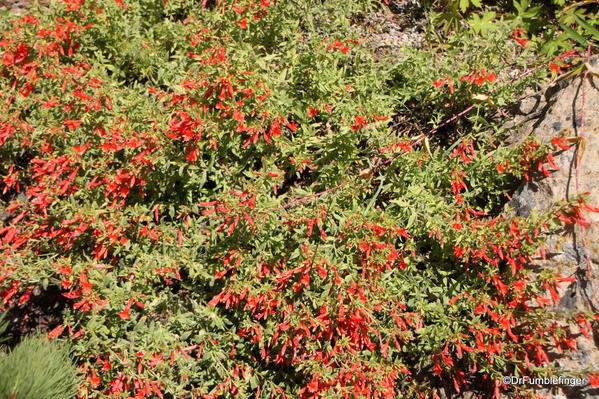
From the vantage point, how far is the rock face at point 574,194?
285 cm

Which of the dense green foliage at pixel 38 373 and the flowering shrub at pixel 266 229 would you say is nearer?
the dense green foliage at pixel 38 373

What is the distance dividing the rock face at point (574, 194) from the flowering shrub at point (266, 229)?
0.11 meters

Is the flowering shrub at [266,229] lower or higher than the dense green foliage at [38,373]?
higher

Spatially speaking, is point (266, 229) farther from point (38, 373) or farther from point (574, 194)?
point (574, 194)

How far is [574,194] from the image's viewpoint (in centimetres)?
299

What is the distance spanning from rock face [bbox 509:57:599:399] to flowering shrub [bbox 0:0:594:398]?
11 centimetres

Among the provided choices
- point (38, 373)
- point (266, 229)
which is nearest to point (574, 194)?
point (266, 229)

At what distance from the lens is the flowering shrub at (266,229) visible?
2.84m

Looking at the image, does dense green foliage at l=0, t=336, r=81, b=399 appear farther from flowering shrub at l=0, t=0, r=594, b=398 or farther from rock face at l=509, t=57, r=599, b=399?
rock face at l=509, t=57, r=599, b=399

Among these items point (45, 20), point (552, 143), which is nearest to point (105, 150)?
point (45, 20)

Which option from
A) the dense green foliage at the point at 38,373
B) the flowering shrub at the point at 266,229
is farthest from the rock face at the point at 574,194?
the dense green foliage at the point at 38,373

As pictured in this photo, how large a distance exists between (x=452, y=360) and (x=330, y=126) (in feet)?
6.54

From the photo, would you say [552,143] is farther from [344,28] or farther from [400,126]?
[344,28]

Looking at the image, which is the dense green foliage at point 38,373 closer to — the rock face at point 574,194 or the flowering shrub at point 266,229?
the flowering shrub at point 266,229
